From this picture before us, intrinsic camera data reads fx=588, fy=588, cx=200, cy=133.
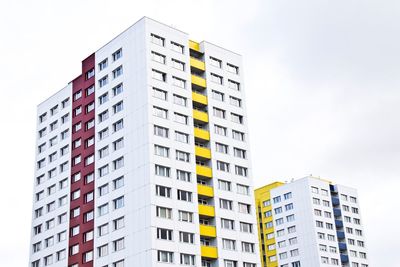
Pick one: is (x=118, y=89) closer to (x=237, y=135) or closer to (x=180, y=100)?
(x=180, y=100)

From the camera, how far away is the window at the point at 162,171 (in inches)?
3154

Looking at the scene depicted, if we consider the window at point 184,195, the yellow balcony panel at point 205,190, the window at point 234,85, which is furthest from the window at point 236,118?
the window at point 184,195

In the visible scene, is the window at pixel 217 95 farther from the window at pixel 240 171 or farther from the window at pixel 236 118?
the window at pixel 240 171

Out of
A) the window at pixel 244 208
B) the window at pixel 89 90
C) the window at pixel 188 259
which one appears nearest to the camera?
the window at pixel 188 259

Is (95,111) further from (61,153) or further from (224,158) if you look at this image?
(224,158)

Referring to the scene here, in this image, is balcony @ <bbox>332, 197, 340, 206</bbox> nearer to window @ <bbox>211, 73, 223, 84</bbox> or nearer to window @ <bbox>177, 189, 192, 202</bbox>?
window @ <bbox>211, 73, 223, 84</bbox>

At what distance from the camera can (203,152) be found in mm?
87562

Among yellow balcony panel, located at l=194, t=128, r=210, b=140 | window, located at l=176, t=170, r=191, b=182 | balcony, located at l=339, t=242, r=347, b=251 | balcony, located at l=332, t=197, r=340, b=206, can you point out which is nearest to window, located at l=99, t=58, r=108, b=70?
yellow balcony panel, located at l=194, t=128, r=210, b=140

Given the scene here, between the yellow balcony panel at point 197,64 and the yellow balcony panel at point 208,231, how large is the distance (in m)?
25.7

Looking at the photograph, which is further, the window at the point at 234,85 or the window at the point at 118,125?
the window at the point at 234,85

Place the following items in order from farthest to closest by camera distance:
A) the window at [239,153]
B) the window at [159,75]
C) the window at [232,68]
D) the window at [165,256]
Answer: the window at [232,68]
the window at [239,153]
the window at [159,75]
the window at [165,256]

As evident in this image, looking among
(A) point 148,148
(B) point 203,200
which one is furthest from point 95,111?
(B) point 203,200

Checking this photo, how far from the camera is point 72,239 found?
90.0m

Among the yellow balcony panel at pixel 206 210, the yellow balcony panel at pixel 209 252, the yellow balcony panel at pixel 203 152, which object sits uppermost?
the yellow balcony panel at pixel 203 152
